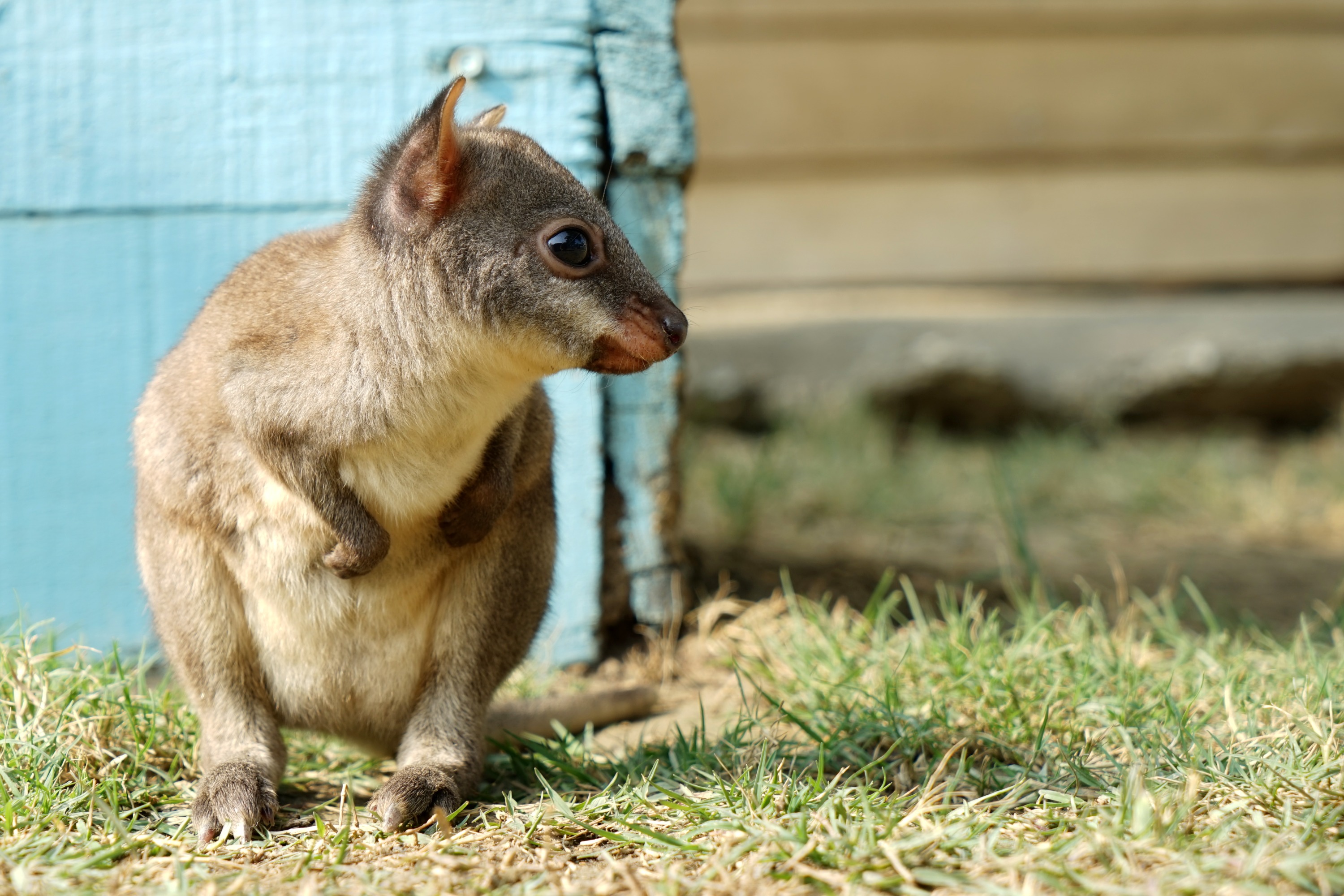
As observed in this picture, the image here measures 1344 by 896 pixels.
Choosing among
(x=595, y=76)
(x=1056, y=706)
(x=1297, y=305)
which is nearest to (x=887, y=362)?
(x=1297, y=305)

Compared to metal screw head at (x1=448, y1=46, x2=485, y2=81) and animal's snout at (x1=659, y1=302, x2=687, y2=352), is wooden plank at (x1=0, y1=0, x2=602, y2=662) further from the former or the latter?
animal's snout at (x1=659, y1=302, x2=687, y2=352)

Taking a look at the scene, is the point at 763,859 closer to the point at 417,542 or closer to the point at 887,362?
the point at 417,542

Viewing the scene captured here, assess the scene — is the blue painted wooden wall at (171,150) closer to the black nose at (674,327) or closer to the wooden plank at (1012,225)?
the black nose at (674,327)

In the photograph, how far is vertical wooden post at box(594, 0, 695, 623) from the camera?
3727 millimetres

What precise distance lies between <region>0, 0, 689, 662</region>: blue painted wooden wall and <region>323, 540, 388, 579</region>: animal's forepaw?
4.07 ft

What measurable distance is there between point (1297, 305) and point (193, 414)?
601cm

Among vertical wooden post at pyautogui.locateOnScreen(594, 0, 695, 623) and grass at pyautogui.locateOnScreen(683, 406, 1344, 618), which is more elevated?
vertical wooden post at pyautogui.locateOnScreen(594, 0, 695, 623)

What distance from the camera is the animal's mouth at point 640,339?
103 inches

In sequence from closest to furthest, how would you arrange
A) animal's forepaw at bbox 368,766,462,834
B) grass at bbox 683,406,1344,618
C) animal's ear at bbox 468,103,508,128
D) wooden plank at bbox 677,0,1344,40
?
animal's forepaw at bbox 368,766,462,834 < animal's ear at bbox 468,103,508,128 < grass at bbox 683,406,1344,618 < wooden plank at bbox 677,0,1344,40

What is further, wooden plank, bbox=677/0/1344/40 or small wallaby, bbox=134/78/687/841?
wooden plank, bbox=677/0/1344/40

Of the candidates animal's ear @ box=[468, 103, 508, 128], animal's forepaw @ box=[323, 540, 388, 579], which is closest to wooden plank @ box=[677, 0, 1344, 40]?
animal's ear @ box=[468, 103, 508, 128]

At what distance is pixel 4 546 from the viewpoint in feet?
12.3

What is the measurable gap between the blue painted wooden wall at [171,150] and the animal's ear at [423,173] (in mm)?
1164

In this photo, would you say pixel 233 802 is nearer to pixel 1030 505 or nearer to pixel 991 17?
pixel 1030 505
